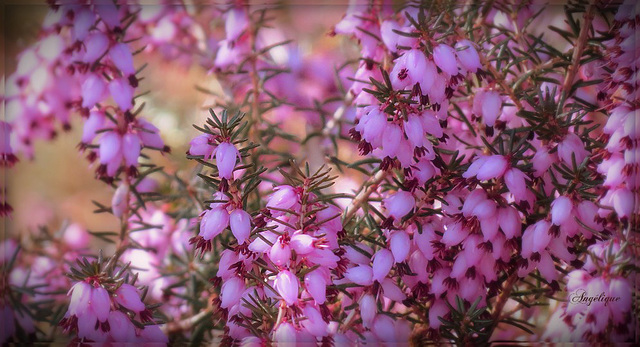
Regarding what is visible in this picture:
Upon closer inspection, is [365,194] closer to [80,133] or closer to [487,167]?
[487,167]

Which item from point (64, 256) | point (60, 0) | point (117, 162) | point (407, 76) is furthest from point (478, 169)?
point (64, 256)

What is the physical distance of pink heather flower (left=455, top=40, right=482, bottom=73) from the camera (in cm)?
117

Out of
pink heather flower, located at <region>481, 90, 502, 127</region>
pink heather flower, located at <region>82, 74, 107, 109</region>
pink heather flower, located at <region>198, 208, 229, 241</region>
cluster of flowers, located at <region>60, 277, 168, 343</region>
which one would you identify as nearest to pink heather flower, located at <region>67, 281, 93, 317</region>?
cluster of flowers, located at <region>60, 277, 168, 343</region>

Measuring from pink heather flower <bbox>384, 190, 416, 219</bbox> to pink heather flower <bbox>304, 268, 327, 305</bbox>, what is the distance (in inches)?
7.8

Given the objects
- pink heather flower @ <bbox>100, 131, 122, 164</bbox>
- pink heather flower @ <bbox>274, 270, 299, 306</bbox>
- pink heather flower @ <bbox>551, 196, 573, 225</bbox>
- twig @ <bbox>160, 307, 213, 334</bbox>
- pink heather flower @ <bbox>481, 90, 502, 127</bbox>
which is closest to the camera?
pink heather flower @ <bbox>274, 270, 299, 306</bbox>

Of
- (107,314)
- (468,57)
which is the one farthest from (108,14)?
(468,57)

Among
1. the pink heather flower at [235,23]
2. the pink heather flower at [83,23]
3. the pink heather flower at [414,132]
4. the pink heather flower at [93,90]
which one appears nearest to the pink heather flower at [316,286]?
the pink heather flower at [414,132]

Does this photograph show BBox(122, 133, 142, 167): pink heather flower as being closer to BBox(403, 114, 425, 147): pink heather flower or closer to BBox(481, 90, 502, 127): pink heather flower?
BBox(403, 114, 425, 147): pink heather flower

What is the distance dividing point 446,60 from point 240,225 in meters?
0.44

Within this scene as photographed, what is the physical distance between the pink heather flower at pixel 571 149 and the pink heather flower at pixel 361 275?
0.40 m

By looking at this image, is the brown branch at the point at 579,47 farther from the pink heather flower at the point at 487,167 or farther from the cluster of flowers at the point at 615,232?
the pink heather flower at the point at 487,167

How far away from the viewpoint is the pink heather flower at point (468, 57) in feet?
3.85

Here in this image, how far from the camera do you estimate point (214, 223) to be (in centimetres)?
108

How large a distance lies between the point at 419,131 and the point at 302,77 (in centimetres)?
156
